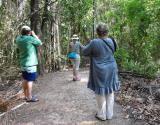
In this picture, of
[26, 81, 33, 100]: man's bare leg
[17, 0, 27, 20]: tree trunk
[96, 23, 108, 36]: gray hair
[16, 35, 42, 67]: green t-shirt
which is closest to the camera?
[96, 23, 108, 36]: gray hair

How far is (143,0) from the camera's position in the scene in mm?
13484

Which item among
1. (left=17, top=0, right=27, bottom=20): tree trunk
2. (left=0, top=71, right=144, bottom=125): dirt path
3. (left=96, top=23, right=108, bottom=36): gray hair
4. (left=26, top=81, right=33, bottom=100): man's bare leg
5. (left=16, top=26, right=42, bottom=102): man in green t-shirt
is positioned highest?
(left=17, top=0, right=27, bottom=20): tree trunk

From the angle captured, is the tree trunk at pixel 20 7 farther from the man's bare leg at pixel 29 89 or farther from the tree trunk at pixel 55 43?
the man's bare leg at pixel 29 89

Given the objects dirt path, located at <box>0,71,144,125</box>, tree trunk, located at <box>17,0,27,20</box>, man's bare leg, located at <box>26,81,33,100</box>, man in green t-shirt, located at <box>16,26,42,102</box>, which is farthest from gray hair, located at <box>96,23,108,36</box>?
tree trunk, located at <box>17,0,27,20</box>

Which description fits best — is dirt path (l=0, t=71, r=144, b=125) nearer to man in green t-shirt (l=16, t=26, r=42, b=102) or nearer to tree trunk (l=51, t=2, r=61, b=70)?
man in green t-shirt (l=16, t=26, r=42, b=102)

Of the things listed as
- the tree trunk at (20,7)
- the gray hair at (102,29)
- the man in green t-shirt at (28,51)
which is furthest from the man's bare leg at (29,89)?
the tree trunk at (20,7)

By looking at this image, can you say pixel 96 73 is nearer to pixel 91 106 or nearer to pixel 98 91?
pixel 98 91

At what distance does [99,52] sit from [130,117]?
157 cm

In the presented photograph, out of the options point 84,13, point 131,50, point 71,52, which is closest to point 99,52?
point 71,52

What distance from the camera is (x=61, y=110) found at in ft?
25.8

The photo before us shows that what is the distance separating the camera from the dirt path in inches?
279

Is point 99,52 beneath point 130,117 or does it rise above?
above

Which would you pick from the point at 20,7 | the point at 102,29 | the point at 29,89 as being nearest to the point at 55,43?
the point at 20,7

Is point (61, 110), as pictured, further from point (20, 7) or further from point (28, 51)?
point (20, 7)
